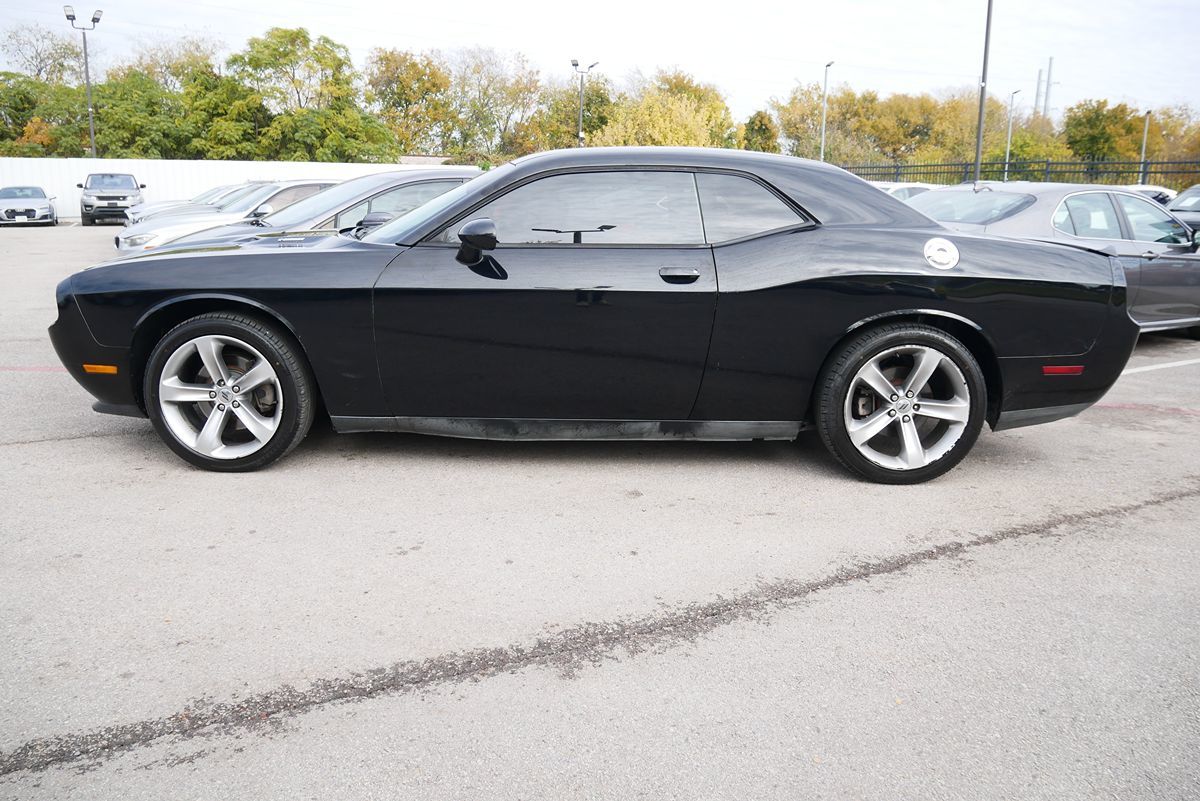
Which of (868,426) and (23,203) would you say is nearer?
(868,426)

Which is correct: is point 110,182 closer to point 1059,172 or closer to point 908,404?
point 908,404

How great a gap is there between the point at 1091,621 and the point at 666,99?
49.2 meters

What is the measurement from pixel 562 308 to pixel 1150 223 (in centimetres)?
639

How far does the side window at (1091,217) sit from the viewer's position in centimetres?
741

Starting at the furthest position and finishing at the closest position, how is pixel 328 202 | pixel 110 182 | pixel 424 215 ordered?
1. pixel 110 182
2. pixel 328 202
3. pixel 424 215

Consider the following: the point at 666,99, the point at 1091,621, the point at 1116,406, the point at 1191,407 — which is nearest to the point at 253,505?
the point at 1091,621

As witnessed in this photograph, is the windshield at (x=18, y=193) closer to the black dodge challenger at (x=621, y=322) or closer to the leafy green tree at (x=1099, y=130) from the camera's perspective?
the black dodge challenger at (x=621, y=322)

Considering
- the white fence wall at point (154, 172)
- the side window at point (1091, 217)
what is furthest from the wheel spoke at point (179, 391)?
the white fence wall at point (154, 172)

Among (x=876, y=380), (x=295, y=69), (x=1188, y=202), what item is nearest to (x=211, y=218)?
(x=876, y=380)

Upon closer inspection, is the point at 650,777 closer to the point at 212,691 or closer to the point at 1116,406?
the point at 212,691

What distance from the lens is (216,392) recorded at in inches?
169

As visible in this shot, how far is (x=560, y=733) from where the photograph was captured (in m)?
2.37

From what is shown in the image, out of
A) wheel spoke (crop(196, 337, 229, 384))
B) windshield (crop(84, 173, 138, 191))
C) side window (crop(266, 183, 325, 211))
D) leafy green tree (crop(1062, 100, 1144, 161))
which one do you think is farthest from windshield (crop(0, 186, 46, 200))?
leafy green tree (crop(1062, 100, 1144, 161))

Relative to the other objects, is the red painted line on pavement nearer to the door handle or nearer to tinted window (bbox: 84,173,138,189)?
the door handle
